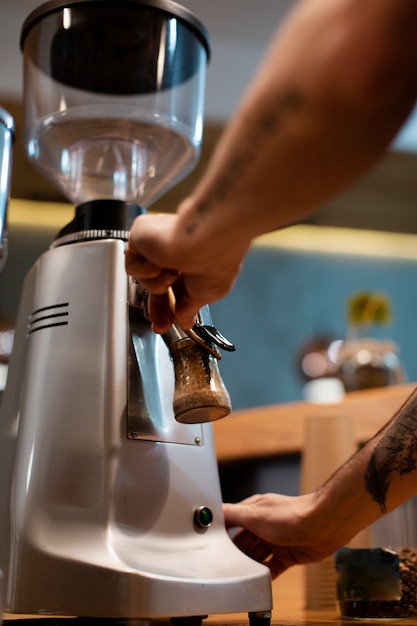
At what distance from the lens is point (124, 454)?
75 centimetres

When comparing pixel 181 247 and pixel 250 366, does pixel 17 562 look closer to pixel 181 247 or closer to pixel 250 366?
pixel 181 247

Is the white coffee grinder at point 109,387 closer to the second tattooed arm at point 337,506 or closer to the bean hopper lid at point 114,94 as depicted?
the bean hopper lid at point 114,94

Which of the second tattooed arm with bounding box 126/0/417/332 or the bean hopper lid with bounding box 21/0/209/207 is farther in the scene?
the bean hopper lid with bounding box 21/0/209/207

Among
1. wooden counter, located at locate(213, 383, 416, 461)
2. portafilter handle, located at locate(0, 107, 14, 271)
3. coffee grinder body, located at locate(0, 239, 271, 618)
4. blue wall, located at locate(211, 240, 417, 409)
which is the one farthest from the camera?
blue wall, located at locate(211, 240, 417, 409)

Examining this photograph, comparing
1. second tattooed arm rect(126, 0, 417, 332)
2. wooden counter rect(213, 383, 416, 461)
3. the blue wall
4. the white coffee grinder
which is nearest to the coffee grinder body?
the white coffee grinder

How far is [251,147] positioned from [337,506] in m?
0.51

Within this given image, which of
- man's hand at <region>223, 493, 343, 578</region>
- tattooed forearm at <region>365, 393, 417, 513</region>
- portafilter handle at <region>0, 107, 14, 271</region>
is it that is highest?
portafilter handle at <region>0, 107, 14, 271</region>

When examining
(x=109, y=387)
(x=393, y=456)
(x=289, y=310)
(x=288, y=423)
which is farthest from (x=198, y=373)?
(x=289, y=310)

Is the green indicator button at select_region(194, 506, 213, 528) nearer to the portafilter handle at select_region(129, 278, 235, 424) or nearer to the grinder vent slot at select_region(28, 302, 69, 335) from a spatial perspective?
the portafilter handle at select_region(129, 278, 235, 424)

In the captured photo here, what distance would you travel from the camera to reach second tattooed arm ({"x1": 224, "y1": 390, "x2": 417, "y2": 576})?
87 centimetres

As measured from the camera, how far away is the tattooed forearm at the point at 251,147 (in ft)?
1.55

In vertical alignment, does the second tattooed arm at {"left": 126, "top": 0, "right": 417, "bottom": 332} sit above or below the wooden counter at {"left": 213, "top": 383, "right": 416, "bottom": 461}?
below

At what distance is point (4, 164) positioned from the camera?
0.82 metres

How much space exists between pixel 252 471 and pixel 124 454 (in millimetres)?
1165
